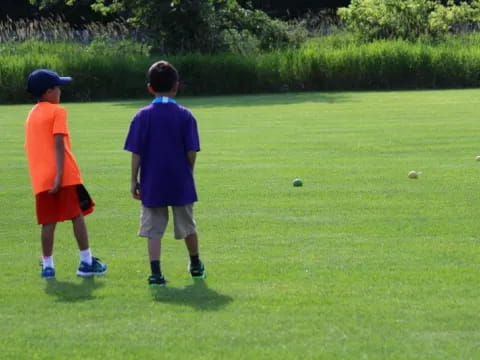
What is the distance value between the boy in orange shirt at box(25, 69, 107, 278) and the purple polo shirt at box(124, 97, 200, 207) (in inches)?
26.2

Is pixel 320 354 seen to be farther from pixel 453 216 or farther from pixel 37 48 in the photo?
pixel 37 48

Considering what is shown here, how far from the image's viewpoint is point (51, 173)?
8.20m

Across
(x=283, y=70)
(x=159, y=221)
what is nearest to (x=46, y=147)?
(x=159, y=221)

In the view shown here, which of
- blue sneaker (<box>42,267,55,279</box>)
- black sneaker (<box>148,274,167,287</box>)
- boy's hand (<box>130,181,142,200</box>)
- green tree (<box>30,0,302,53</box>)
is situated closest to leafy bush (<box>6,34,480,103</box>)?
green tree (<box>30,0,302,53</box>)

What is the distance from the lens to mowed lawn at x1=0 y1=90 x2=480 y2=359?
6.25 meters

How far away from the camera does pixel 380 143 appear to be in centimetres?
1805

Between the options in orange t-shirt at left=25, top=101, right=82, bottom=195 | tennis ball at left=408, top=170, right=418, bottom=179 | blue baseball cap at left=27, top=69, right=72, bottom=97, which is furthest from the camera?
tennis ball at left=408, top=170, right=418, bottom=179

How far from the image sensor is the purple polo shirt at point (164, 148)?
7758 millimetres

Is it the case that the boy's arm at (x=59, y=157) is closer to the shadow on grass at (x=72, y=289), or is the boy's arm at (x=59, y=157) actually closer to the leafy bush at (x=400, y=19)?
the shadow on grass at (x=72, y=289)

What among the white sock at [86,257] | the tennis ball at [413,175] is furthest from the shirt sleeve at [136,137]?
the tennis ball at [413,175]

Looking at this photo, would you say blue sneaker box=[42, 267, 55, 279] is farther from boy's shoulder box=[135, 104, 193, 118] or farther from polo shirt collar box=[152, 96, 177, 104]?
polo shirt collar box=[152, 96, 177, 104]

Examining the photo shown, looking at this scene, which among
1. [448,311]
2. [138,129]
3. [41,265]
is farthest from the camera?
[41,265]

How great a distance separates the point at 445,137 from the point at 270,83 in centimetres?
1823

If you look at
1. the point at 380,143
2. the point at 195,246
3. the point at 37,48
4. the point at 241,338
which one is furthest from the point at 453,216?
the point at 37,48
